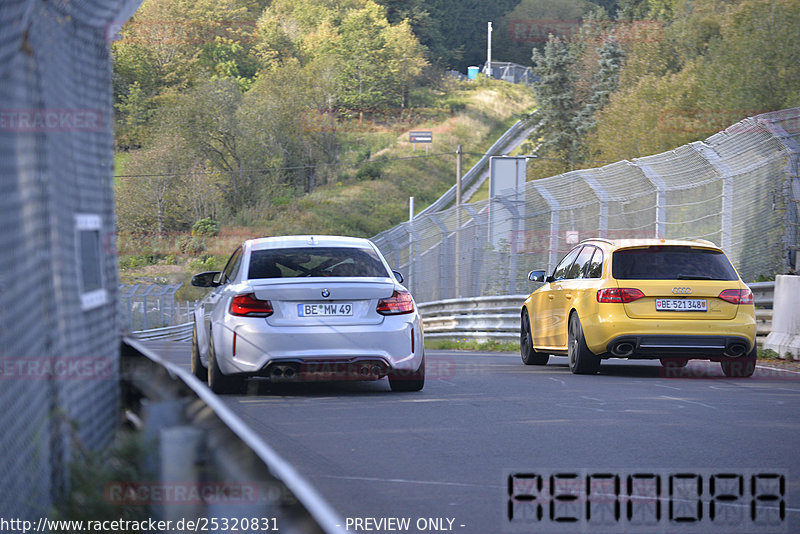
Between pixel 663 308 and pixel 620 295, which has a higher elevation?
pixel 620 295

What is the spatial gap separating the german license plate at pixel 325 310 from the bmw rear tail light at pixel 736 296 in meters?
4.56

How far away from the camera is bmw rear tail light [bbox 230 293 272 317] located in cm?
985

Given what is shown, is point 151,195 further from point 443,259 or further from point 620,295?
point 620,295

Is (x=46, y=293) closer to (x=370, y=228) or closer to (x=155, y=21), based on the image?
(x=370, y=228)

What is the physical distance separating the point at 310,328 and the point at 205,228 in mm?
70213

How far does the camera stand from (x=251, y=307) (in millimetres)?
9875

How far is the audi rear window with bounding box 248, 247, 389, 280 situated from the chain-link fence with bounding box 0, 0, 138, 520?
4.96 meters

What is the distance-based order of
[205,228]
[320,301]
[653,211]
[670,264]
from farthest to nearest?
1. [205,228]
2. [653,211]
3. [670,264]
4. [320,301]

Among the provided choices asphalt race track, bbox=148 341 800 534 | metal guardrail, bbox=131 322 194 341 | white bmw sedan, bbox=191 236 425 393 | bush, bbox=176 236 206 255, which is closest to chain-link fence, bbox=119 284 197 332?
metal guardrail, bbox=131 322 194 341

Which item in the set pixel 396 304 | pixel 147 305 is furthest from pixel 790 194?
pixel 147 305

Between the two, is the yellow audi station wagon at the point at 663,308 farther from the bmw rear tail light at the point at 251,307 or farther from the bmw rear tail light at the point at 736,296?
the bmw rear tail light at the point at 251,307

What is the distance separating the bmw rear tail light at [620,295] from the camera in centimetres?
1235

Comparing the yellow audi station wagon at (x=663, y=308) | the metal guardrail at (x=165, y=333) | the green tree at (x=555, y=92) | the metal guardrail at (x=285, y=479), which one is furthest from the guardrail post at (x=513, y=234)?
the green tree at (x=555, y=92)

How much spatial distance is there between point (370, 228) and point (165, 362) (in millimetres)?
74551
